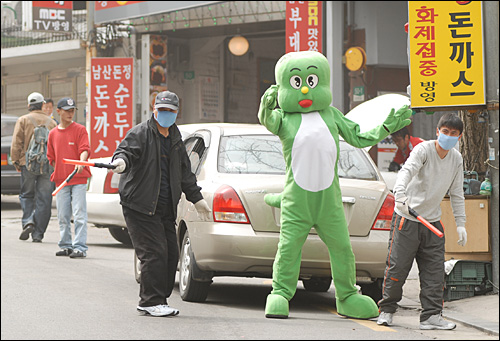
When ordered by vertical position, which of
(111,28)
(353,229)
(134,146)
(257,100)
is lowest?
(353,229)

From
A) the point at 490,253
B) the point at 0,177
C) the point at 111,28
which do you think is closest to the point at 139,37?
the point at 111,28

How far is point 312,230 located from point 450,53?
2034mm

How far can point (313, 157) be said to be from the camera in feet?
23.8

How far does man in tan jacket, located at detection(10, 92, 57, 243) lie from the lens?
12.7 meters

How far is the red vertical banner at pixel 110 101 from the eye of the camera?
2114 centimetres

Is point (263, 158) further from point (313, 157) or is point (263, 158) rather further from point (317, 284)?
point (317, 284)

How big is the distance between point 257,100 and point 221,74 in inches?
49.0

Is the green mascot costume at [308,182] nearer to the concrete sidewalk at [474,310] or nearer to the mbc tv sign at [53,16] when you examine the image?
the concrete sidewalk at [474,310]

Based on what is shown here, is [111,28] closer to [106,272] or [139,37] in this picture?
[139,37]

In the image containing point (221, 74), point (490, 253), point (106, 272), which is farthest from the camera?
point (221, 74)

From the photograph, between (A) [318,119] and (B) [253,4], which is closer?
(A) [318,119]

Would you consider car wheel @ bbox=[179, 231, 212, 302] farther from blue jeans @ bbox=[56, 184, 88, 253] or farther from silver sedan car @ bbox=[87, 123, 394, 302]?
blue jeans @ bbox=[56, 184, 88, 253]

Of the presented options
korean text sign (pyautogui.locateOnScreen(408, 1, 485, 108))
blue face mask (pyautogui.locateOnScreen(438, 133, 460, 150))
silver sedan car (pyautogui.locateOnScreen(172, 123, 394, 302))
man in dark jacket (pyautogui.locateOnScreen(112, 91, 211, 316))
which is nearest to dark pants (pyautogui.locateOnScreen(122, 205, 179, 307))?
man in dark jacket (pyautogui.locateOnScreen(112, 91, 211, 316))

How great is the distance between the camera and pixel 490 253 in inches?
326
